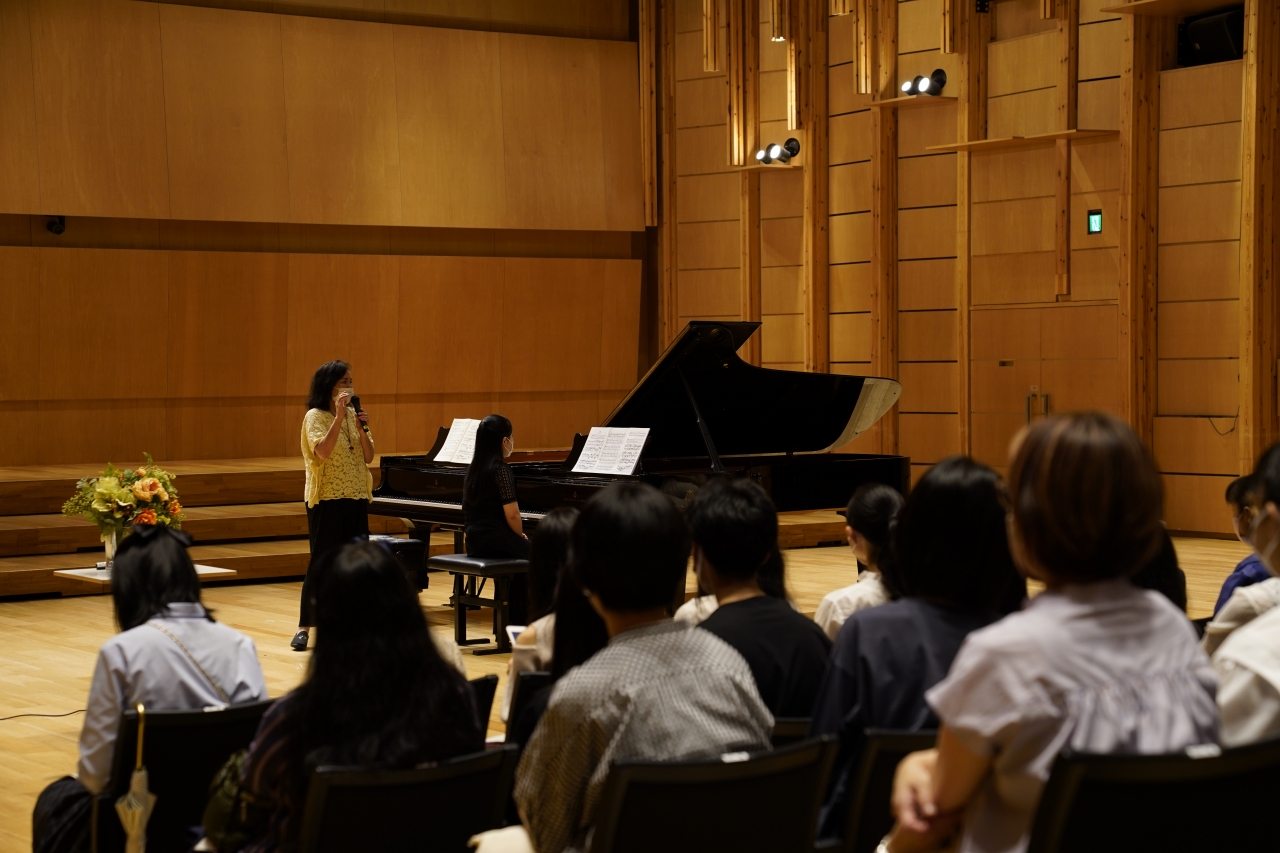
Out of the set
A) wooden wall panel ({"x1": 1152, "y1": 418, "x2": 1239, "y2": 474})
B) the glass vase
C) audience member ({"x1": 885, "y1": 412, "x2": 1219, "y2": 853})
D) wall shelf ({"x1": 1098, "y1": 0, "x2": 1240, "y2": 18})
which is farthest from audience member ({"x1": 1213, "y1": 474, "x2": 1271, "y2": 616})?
wall shelf ({"x1": 1098, "y1": 0, "x2": 1240, "y2": 18})

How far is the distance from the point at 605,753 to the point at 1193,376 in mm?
8650

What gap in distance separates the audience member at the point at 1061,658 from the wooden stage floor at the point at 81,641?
272 centimetres

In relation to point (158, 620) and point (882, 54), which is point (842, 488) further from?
point (158, 620)

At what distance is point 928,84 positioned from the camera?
1047cm

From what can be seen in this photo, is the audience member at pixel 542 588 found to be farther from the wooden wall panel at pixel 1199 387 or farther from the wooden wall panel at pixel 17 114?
the wooden wall panel at pixel 17 114

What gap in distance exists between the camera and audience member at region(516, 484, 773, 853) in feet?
6.14

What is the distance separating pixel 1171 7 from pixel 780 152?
10.1 feet

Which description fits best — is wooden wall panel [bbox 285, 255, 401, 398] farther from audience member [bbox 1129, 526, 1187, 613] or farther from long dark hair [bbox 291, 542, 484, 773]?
long dark hair [bbox 291, 542, 484, 773]

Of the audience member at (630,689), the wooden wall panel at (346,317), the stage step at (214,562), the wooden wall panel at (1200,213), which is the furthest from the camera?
the wooden wall panel at (346,317)

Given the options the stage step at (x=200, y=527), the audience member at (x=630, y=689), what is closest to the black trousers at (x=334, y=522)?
the stage step at (x=200, y=527)

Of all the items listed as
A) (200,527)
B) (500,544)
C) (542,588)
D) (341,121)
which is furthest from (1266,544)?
(341,121)

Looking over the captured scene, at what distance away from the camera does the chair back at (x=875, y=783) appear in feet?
6.42

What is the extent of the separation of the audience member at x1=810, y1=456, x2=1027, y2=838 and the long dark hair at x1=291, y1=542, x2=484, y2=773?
0.53 m

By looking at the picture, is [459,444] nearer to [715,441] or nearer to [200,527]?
[715,441]
